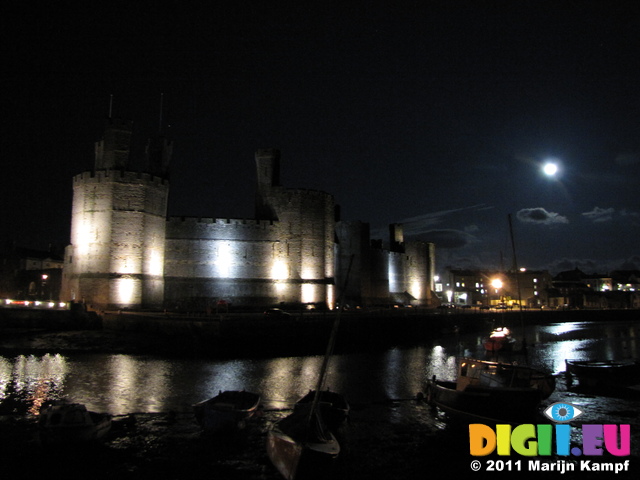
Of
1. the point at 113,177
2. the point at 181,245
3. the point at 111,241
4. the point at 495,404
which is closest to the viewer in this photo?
the point at 495,404

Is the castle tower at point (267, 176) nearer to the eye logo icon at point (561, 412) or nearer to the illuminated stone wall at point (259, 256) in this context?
the illuminated stone wall at point (259, 256)

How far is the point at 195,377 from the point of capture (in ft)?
69.1

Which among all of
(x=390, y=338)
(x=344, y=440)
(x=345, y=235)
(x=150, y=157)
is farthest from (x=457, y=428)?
(x=345, y=235)

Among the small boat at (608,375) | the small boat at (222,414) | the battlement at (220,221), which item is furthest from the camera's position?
the battlement at (220,221)

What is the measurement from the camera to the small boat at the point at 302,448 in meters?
10.2

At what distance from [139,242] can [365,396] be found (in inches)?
803

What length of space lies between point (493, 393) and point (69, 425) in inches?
434

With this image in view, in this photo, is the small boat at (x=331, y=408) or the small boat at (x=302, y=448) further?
the small boat at (x=331, y=408)

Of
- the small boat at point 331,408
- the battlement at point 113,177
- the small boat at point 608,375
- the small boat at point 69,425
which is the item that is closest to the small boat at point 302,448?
the small boat at point 331,408

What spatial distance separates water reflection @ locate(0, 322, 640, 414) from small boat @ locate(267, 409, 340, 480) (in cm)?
564

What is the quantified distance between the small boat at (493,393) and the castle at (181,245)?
15896 mm

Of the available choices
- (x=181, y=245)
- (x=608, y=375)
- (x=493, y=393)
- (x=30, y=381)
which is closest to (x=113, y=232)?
(x=181, y=245)

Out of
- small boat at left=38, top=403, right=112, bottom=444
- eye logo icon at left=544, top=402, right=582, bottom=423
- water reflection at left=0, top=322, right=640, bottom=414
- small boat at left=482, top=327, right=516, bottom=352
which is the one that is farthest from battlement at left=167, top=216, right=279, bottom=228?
eye logo icon at left=544, top=402, right=582, bottom=423

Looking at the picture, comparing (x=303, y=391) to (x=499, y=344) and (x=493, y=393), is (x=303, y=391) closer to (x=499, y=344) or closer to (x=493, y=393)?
(x=493, y=393)
